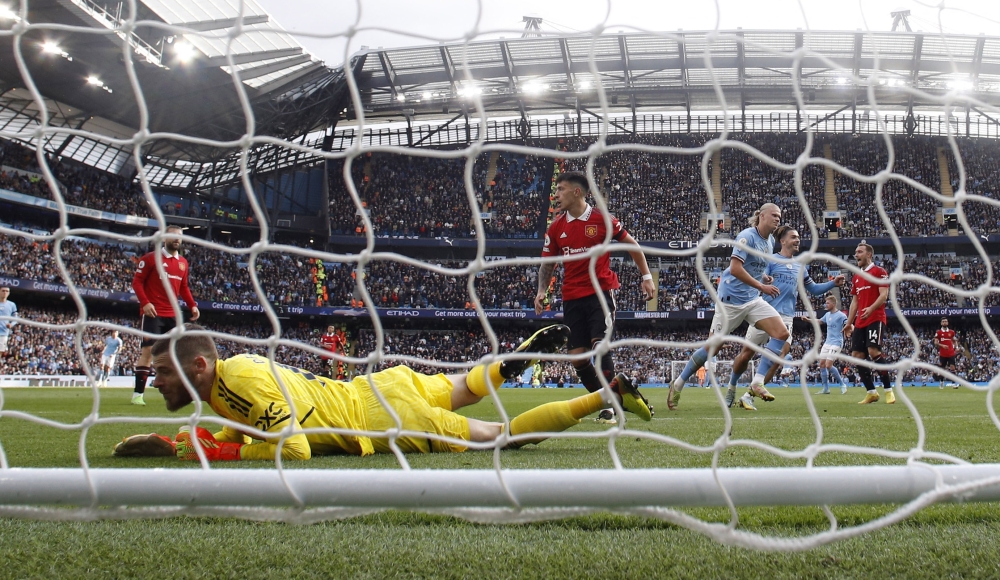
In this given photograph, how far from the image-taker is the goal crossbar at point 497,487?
136 centimetres

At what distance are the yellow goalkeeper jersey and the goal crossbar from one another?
1.30 metres

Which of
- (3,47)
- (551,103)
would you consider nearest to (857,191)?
(551,103)

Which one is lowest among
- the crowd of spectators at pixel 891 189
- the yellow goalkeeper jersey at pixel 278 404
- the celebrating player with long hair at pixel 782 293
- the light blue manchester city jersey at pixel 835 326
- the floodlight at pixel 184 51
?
the crowd of spectators at pixel 891 189

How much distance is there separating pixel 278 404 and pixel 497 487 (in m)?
1.75

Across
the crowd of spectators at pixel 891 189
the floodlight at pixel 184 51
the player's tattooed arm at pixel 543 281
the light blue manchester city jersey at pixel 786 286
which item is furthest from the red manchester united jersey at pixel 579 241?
the crowd of spectators at pixel 891 189

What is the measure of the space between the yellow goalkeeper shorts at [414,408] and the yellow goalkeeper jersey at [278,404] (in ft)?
0.26

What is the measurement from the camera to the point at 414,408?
3.21 m

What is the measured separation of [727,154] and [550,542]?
3107cm

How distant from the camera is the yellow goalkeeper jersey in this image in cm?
287

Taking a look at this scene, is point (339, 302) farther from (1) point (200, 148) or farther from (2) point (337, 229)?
(1) point (200, 148)

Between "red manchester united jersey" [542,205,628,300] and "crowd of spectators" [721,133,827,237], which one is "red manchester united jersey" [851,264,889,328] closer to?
"red manchester united jersey" [542,205,628,300]

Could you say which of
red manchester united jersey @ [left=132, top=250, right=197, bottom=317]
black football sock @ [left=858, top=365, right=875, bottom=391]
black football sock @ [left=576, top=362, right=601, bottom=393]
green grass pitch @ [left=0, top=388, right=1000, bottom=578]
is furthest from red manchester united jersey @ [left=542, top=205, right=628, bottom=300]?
black football sock @ [left=858, top=365, right=875, bottom=391]

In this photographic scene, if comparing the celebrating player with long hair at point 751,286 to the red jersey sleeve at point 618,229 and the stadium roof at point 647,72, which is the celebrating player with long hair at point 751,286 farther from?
the stadium roof at point 647,72

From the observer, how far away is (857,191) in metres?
29.8
